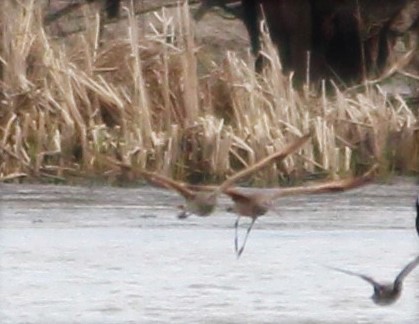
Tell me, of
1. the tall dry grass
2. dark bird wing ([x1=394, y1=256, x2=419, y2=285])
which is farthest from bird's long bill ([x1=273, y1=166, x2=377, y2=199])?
the tall dry grass

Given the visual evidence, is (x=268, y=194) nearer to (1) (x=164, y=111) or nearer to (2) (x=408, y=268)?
(2) (x=408, y=268)

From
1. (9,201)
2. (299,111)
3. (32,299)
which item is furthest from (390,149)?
(32,299)

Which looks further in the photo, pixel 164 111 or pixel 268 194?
pixel 164 111

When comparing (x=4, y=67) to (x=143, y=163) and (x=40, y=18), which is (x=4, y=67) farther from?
(x=143, y=163)

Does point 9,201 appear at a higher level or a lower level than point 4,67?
lower

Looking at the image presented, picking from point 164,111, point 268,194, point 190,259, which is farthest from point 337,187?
point 164,111

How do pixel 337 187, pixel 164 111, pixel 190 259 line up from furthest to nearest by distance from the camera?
pixel 164 111 → pixel 190 259 → pixel 337 187

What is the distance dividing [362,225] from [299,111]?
1.02 m

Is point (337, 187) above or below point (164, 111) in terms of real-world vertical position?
below

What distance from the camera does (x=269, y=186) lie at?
3.96 meters

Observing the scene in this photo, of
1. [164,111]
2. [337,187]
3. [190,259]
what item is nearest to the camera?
[337,187]

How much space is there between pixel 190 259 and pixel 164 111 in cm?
150

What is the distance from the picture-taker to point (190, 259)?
3121 mm

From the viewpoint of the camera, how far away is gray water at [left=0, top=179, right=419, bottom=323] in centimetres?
274
